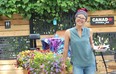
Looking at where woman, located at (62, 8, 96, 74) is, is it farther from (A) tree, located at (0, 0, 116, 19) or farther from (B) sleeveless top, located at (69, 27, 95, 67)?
(A) tree, located at (0, 0, 116, 19)

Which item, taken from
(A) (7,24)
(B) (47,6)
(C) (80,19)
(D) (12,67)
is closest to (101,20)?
(B) (47,6)

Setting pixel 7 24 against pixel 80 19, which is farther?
pixel 7 24

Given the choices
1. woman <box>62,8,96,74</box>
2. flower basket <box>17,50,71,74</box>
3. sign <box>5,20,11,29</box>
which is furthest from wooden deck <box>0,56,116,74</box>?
woman <box>62,8,96,74</box>

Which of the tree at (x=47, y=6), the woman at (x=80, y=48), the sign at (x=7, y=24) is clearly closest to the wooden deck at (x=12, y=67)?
the sign at (x=7, y=24)

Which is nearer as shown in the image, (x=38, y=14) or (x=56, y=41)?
(x=56, y=41)

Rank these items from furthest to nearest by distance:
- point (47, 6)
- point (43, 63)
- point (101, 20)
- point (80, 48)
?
1. point (101, 20)
2. point (47, 6)
3. point (43, 63)
4. point (80, 48)

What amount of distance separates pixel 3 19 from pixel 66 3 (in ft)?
4.84

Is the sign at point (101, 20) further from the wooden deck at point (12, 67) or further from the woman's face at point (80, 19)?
the woman's face at point (80, 19)

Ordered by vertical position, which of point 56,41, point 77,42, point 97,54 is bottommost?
point 97,54

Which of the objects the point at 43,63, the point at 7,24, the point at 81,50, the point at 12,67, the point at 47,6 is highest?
the point at 47,6

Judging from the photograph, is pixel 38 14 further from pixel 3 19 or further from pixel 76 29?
pixel 76 29

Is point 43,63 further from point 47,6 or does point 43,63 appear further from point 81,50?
point 47,6

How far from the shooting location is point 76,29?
4.38 meters

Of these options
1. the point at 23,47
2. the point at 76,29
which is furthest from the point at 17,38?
the point at 76,29
